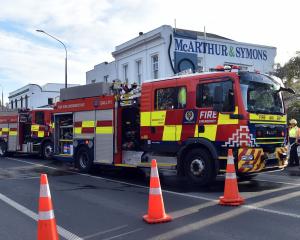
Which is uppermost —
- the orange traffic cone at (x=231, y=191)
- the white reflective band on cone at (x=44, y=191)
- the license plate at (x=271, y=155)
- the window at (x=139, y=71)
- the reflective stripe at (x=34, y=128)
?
the window at (x=139, y=71)

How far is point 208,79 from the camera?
10.3 metres

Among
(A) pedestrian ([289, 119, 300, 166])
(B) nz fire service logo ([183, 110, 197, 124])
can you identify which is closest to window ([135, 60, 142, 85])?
(A) pedestrian ([289, 119, 300, 166])

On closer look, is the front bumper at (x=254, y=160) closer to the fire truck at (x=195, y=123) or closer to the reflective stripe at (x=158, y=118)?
the fire truck at (x=195, y=123)

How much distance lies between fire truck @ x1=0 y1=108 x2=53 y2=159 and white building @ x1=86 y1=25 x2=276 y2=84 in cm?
856

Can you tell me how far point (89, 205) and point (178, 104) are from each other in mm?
3888

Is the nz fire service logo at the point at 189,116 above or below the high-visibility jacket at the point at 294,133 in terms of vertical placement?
above

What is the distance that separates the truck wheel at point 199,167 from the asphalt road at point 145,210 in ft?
0.85

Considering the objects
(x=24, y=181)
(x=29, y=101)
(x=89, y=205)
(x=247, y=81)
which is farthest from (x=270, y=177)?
(x=29, y=101)

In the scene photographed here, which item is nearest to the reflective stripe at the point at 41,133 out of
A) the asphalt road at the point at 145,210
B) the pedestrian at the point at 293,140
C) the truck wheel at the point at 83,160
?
the truck wheel at the point at 83,160

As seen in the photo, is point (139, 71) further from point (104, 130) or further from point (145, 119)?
point (145, 119)

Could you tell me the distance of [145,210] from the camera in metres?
7.52

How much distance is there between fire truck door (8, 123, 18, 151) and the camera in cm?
2203

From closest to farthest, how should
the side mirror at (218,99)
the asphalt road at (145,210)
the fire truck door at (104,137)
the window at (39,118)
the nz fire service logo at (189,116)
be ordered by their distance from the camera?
the asphalt road at (145,210), the side mirror at (218,99), the nz fire service logo at (189,116), the fire truck door at (104,137), the window at (39,118)

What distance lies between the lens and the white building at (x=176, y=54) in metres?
26.3
